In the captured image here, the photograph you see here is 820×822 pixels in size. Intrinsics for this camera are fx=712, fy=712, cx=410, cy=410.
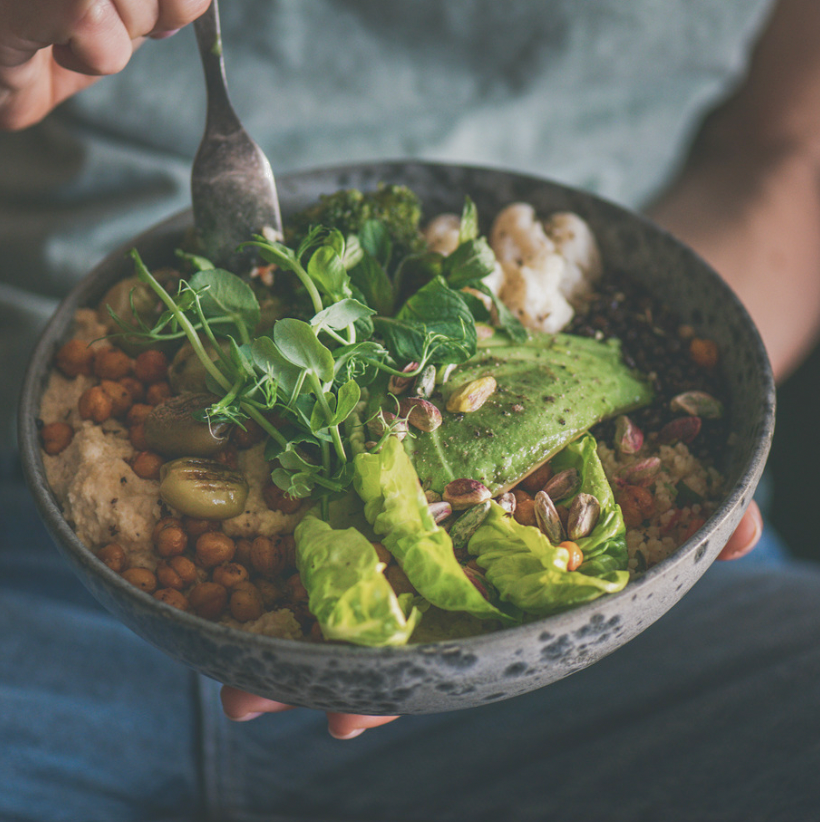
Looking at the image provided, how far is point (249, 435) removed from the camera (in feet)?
3.02

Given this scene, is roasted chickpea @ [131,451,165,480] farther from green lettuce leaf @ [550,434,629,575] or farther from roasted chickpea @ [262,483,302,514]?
green lettuce leaf @ [550,434,629,575]

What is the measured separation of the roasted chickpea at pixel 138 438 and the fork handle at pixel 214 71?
0.42 metres

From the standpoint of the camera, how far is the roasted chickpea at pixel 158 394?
0.98 meters

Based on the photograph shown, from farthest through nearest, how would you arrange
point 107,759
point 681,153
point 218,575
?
point 681,153 < point 107,759 < point 218,575

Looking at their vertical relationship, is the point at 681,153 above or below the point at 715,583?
above

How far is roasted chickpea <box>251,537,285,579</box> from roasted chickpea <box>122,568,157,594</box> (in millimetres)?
116

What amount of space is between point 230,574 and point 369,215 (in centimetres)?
56

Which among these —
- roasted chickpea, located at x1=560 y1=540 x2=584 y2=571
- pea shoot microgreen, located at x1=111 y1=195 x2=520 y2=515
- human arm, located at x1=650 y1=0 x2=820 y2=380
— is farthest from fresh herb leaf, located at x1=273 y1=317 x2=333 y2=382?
human arm, located at x1=650 y1=0 x2=820 y2=380

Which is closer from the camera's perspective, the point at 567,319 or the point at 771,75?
the point at 567,319

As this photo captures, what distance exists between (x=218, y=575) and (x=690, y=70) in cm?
158

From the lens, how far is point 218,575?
33.1 inches

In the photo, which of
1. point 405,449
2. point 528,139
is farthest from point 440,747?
point 528,139

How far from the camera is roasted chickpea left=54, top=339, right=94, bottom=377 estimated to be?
39.2 inches

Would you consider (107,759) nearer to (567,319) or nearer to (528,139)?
(567,319)
